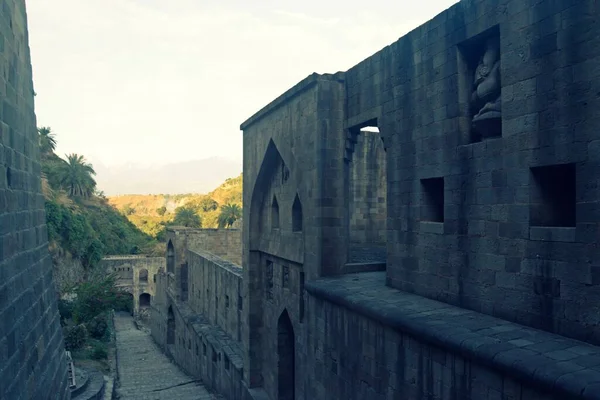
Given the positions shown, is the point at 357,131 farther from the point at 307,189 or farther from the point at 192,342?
the point at 192,342

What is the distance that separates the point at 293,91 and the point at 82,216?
1258 inches

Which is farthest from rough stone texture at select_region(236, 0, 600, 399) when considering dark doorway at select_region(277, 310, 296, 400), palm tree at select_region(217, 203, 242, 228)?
palm tree at select_region(217, 203, 242, 228)

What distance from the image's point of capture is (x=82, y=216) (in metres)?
38.0

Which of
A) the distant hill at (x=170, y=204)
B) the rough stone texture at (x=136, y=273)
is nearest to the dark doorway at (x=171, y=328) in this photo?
the rough stone texture at (x=136, y=273)

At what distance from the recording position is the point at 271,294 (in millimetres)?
14172

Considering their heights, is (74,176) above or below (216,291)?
above

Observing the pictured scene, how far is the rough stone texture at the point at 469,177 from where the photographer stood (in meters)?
5.30

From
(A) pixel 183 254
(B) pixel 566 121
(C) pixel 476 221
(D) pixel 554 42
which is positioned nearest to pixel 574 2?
(D) pixel 554 42

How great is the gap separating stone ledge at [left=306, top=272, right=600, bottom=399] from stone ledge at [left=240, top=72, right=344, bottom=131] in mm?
4914

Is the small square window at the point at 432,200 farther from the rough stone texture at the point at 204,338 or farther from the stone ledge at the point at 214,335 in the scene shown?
the stone ledge at the point at 214,335

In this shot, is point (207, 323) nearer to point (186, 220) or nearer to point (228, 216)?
point (228, 216)

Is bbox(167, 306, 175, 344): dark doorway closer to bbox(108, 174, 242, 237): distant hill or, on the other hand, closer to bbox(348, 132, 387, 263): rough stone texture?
bbox(348, 132, 387, 263): rough stone texture

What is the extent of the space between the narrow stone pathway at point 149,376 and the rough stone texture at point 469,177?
1040 centimetres

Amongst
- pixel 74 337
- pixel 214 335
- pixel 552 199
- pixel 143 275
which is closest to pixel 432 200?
pixel 552 199
